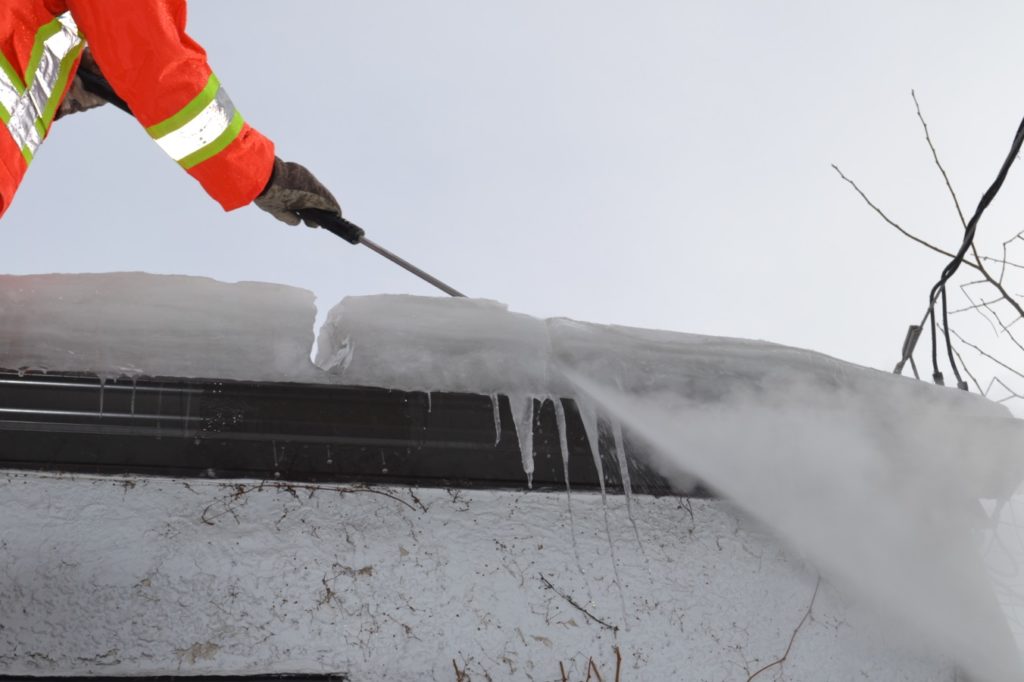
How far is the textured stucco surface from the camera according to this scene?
1.38 m

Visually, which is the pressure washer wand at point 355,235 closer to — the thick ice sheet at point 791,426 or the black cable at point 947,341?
the thick ice sheet at point 791,426


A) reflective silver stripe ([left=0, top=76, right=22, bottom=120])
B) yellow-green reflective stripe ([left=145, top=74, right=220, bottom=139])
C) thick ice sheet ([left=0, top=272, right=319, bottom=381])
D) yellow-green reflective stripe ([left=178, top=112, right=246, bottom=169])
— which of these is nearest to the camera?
thick ice sheet ([left=0, top=272, right=319, bottom=381])

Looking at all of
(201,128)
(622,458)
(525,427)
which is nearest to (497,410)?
(525,427)

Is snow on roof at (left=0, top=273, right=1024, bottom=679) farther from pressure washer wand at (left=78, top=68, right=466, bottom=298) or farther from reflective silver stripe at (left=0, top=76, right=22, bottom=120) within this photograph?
pressure washer wand at (left=78, top=68, right=466, bottom=298)

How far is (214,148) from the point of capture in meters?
1.89

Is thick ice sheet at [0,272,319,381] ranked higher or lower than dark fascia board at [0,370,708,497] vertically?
higher

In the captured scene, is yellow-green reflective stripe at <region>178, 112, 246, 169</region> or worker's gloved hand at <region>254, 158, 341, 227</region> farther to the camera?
worker's gloved hand at <region>254, 158, 341, 227</region>

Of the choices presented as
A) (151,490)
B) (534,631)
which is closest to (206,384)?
(151,490)

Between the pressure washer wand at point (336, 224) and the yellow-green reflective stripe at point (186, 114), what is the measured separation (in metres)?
0.33

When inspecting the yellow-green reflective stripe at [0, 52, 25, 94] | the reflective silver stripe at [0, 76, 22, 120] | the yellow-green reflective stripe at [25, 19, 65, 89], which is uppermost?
the yellow-green reflective stripe at [25, 19, 65, 89]

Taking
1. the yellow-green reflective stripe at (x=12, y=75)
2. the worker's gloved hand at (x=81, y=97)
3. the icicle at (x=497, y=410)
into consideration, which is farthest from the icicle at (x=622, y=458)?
the worker's gloved hand at (x=81, y=97)

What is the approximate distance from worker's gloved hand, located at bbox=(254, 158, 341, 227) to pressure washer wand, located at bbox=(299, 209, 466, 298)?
0.11ft

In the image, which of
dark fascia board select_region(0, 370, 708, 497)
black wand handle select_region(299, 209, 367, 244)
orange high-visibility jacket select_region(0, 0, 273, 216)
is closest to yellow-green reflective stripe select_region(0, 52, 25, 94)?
orange high-visibility jacket select_region(0, 0, 273, 216)

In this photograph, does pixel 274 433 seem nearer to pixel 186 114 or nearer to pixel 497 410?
pixel 497 410
